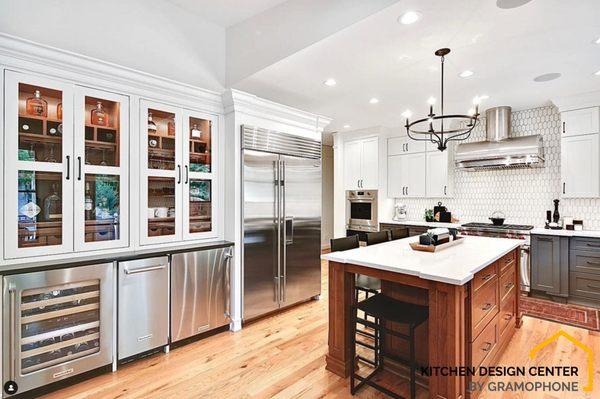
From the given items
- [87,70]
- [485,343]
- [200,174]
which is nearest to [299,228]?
[200,174]

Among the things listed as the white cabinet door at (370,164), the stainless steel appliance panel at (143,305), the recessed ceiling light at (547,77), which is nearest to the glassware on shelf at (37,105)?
the stainless steel appliance panel at (143,305)

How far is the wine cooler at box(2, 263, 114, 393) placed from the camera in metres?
2.03

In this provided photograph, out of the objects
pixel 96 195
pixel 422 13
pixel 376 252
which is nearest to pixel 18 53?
pixel 96 195

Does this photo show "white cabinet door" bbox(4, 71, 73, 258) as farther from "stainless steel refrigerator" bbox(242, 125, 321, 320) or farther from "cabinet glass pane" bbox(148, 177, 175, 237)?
"stainless steel refrigerator" bbox(242, 125, 321, 320)

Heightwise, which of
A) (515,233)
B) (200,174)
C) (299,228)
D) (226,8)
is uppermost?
(226,8)

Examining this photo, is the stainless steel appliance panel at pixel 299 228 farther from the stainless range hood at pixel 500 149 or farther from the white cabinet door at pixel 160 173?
the stainless range hood at pixel 500 149

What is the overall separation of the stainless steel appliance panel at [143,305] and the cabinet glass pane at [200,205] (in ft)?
1.90

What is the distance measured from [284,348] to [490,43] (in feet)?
10.6

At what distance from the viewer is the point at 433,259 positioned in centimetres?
226

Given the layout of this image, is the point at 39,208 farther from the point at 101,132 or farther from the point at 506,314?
Answer: the point at 506,314

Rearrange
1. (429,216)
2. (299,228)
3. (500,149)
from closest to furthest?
(299,228) < (500,149) < (429,216)

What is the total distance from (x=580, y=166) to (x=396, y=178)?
8.53 ft

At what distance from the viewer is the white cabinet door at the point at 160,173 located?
279cm

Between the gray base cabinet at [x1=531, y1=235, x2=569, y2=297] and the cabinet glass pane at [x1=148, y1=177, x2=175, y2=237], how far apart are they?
4.53 m
